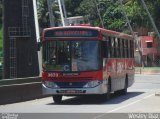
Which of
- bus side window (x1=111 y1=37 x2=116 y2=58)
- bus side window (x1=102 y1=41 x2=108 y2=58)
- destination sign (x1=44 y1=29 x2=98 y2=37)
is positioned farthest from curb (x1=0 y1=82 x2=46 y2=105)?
bus side window (x1=102 y1=41 x2=108 y2=58)

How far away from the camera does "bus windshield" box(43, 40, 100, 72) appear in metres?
21.4

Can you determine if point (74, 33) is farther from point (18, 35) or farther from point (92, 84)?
point (18, 35)

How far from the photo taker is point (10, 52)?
4734cm

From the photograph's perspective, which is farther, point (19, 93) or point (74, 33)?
point (19, 93)

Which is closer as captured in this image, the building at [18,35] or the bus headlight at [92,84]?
the bus headlight at [92,84]

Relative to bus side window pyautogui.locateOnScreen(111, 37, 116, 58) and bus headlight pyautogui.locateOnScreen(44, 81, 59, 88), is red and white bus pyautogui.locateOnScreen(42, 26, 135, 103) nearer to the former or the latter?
bus headlight pyautogui.locateOnScreen(44, 81, 59, 88)

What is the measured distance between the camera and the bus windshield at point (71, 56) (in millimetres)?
21375

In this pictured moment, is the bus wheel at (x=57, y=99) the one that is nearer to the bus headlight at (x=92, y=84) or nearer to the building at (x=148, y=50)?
the bus headlight at (x=92, y=84)

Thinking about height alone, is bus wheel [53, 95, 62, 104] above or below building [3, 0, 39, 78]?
below

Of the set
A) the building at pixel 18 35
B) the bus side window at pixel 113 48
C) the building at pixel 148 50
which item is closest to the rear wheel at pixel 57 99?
the bus side window at pixel 113 48

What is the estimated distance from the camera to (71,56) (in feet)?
70.4

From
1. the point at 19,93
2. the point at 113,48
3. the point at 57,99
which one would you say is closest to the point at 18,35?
the point at 113,48

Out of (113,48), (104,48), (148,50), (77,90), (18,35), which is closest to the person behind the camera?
(77,90)

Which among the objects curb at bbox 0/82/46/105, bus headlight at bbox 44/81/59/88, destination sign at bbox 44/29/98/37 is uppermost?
destination sign at bbox 44/29/98/37
